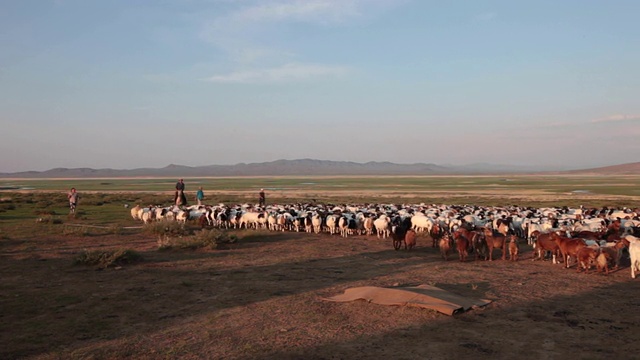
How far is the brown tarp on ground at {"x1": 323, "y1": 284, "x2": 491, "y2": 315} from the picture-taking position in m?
7.58

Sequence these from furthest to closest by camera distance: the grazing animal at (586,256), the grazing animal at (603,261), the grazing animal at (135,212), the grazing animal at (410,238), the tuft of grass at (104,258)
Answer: the grazing animal at (135,212) → the grazing animal at (410,238) → the tuft of grass at (104,258) → the grazing animal at (586,256) → the grazing animal at (603,261)

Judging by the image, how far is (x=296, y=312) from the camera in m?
7.89

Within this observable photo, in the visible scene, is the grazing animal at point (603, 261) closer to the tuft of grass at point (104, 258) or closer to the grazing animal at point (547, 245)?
the grazing animal at point (547, 245)

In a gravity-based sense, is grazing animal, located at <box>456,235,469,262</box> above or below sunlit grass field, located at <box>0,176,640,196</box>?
above

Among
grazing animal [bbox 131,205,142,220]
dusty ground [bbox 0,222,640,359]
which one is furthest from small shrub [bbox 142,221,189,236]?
grazing animal [bbox 131,205,142,220]

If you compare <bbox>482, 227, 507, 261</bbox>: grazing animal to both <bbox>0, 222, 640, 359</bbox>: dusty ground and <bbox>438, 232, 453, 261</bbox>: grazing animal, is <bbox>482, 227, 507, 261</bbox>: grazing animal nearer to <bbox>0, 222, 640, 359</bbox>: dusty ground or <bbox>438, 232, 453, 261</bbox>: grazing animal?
<bbox>0, 222, 640, 359</bbox>: dusty ground

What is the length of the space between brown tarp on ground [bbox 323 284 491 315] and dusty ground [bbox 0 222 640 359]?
0.45ft

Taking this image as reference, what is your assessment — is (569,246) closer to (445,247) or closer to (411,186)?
(445,247)

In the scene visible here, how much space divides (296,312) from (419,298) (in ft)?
6.92

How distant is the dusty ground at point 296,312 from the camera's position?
626cm

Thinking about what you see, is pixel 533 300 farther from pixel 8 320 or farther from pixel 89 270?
pixel 89 270

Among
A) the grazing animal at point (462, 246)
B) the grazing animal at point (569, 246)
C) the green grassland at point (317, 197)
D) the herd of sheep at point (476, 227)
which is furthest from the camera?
the green grassland at point (317, 197)

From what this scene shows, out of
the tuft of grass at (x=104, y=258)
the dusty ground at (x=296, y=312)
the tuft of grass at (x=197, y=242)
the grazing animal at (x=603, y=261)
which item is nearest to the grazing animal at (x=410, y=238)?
the dusty ground at (x=296, y=312)

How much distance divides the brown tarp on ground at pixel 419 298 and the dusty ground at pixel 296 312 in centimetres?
14
